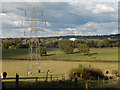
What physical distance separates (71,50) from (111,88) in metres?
66.7

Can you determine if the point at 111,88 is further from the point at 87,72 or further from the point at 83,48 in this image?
the point at 83,48

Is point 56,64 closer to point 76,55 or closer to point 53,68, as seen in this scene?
point 53,68

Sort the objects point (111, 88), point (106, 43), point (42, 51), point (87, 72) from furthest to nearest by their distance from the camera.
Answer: point (106, 43) → point (42, 51) → point (87, 72) → point (111, 88)

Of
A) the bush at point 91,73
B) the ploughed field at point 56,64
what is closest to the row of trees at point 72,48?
the ploughed field at point 56,64

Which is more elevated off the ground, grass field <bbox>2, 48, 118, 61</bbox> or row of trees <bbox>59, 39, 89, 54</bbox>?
row of trees <bbox>59, 39, 89, 54</bbox>

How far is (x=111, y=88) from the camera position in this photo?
16172 mm

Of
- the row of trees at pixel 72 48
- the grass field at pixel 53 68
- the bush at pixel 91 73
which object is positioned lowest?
the grass field at pixel 53 68

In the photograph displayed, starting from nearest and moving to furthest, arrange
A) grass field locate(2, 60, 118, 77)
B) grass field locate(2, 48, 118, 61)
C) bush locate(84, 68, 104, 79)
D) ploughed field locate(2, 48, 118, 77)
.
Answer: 1. bush locate(84, 68, 104, 79)
2. grass field locate(2, 60, 118, 77)
3. ploughed field locate(2, 48, 118, 77)
4. grass field locate(2, 48, 118, 61)

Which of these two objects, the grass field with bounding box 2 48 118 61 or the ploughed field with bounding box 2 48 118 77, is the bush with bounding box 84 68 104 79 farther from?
the grass field with bounding box 2 48 118 61

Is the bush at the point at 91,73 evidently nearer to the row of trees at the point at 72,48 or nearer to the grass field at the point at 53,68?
the grass field at the point at 53,68

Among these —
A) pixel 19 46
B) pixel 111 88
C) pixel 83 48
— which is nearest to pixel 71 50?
pixel 83 48

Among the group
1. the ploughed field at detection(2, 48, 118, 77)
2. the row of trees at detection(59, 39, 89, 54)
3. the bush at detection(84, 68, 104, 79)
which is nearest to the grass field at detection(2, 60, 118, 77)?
the ploughed field at detection(2, 48, 118, 77)

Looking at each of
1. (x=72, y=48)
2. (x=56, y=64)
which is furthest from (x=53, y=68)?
(x=72, y=48)

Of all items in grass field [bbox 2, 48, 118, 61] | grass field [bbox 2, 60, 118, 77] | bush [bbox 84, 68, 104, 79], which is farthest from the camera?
grass field [bbox 2, 48, 118, 61]
